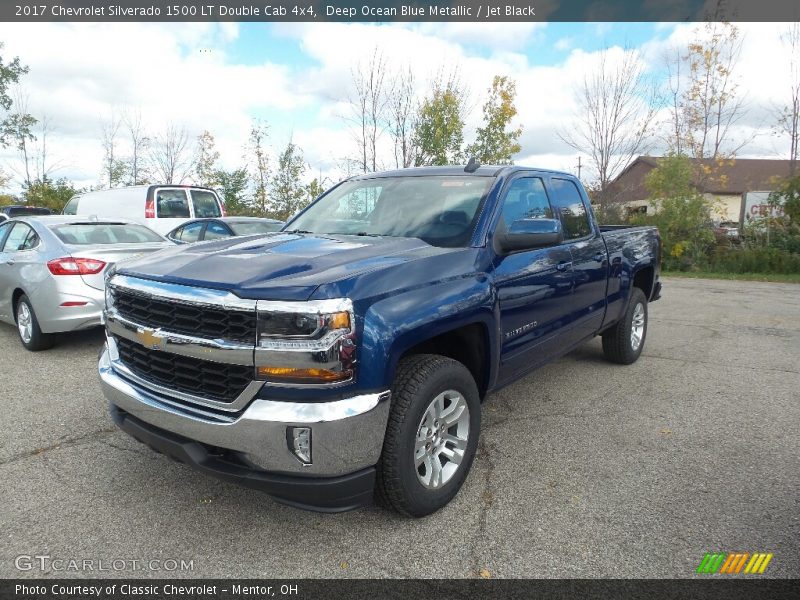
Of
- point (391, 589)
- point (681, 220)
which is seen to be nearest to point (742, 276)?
point (681, 220)

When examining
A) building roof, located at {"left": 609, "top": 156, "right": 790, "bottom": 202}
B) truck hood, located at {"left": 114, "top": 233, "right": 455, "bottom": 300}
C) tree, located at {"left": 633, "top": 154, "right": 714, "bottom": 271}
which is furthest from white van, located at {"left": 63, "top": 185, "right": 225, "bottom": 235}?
building roof, located at {"left": 609, "top": 156, "right": 790, "bottom": 202}

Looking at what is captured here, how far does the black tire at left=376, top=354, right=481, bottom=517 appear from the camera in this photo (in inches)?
97.2

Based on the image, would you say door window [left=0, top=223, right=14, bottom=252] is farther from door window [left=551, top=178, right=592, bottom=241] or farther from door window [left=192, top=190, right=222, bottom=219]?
door window [left=551, top=178, right=592, bottom=241]

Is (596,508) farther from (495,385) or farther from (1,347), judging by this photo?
(1,347)

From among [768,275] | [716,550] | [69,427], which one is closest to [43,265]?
[69,427]

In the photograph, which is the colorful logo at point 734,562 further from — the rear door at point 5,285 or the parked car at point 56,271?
the rear door at point 5,285

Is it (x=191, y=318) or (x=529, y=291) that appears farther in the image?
(x=529, y=291)

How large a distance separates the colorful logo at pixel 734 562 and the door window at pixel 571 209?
2.37 m

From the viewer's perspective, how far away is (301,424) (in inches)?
86.3

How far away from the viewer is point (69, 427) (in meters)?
3.89

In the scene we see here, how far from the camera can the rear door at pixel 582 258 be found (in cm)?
418

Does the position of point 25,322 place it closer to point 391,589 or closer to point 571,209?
point 391,589

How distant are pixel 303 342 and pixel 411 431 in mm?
714

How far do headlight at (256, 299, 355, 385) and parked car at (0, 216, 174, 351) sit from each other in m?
4.26
